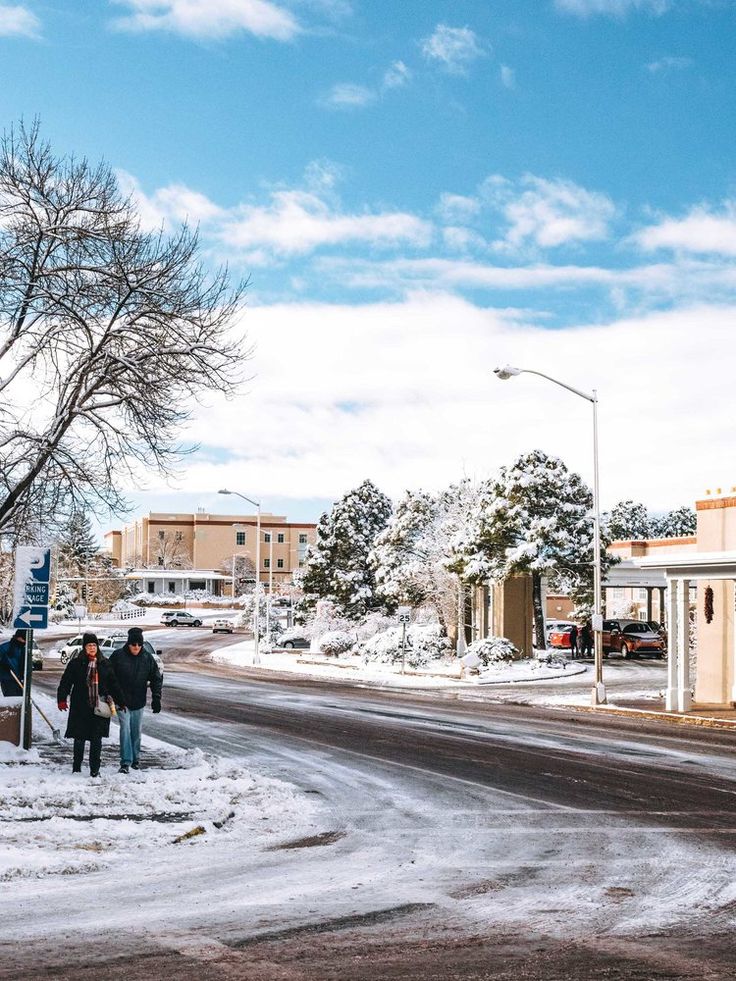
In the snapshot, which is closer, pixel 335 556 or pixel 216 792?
pixel 216 792

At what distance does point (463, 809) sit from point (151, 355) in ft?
32.6

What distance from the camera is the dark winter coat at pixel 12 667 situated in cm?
1633

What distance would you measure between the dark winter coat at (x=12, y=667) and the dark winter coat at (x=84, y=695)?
2448mm

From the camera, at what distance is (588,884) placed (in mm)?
8750

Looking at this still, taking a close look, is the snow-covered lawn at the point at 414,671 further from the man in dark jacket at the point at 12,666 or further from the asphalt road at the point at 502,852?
the man in dark jacket at the point at 12,666

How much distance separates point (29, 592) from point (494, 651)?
29.3 metres

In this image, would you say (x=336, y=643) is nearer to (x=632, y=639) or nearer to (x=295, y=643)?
(x=295, y=643)

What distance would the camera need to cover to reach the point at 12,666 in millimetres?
16328

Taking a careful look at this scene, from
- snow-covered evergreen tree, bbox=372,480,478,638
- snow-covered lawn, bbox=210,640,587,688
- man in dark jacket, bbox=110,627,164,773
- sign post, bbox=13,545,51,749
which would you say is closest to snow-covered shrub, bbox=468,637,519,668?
snow-covered lawn, bbox=210,640,587,688

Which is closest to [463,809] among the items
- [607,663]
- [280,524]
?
[607,663]

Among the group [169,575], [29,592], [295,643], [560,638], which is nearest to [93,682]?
[29,592]

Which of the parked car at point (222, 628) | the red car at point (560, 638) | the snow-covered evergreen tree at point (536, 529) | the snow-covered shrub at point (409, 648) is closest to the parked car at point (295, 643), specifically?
the snow-covered shrub at point (409, 648)

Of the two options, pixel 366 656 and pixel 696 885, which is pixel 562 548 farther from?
pixel 696 885

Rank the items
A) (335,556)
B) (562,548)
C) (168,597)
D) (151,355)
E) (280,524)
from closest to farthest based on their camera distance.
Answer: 1. (151,355)
2. (562,548)
3. (335,556)
4. (168,597)
5. (280,524)
